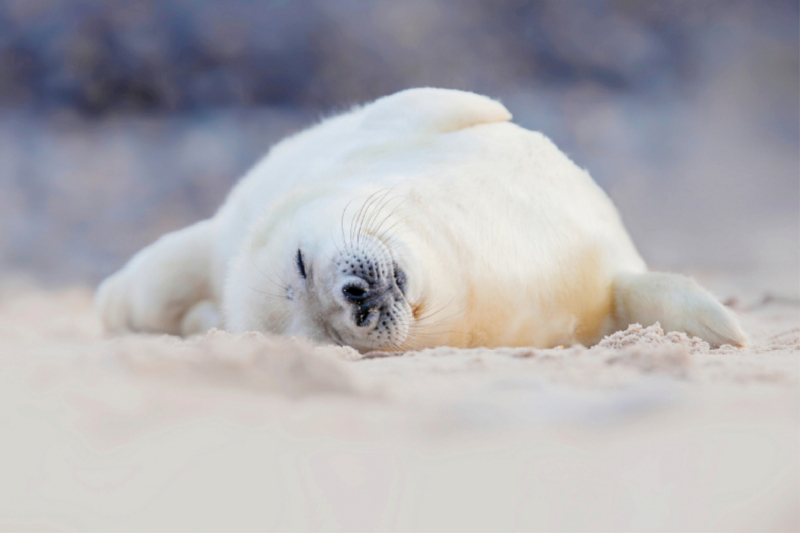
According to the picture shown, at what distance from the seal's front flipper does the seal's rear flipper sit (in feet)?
5.27

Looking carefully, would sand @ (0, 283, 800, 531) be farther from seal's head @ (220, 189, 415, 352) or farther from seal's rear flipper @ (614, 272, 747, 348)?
seal's rear flipper @ (614, 272, 747, 348)

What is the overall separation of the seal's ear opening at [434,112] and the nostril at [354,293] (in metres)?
0.93

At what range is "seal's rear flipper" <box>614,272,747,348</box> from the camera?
1819 mm

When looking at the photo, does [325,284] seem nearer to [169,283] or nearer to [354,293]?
[354,293]

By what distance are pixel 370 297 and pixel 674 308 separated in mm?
913

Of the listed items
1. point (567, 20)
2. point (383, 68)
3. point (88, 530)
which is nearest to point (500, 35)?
point (567, 20)

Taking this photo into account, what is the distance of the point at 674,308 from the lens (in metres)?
1.92

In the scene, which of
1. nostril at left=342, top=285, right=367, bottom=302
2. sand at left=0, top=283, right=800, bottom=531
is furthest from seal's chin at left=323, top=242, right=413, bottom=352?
sand at left=0, top=283, right=800, bottom=531

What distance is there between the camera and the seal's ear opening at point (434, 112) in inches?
89.4

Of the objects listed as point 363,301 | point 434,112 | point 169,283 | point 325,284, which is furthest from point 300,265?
point 169,283

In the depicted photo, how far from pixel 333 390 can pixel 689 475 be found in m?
0.47

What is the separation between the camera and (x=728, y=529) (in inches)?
26.9

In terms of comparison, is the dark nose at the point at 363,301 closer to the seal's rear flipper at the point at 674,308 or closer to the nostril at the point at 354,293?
the nostril at the point at 354,293

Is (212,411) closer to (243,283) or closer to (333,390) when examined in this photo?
(333,390)
